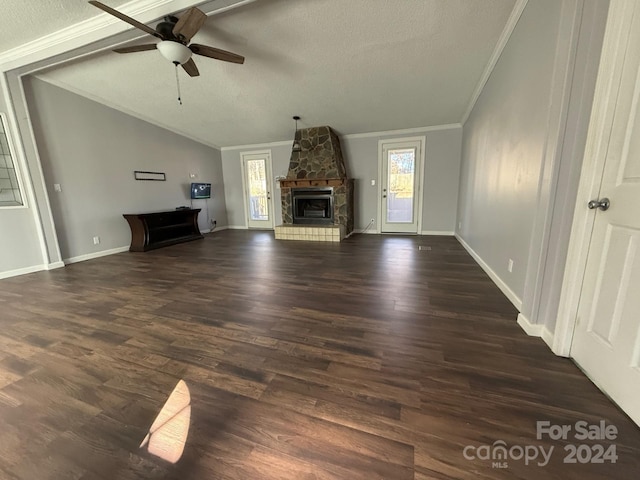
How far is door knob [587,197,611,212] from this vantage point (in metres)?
1.30

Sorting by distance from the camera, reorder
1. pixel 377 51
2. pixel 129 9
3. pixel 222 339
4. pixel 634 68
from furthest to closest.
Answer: pixel 377 51
pixel 129 9
pixel 222 339
pixel 634 68

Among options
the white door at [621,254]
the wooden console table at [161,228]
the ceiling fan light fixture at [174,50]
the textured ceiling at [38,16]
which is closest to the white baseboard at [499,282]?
the white door at [621,254]

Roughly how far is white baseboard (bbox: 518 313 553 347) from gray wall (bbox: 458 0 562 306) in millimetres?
300

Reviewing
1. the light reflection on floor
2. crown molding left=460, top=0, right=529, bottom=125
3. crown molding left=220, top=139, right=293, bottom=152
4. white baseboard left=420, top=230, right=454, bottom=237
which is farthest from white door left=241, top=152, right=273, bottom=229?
the light reflection on floor

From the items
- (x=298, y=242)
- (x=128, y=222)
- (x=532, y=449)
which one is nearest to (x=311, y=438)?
(x=532, y=449)

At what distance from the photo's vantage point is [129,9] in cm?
246

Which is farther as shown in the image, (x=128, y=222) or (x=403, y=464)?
(x=128, y=222)

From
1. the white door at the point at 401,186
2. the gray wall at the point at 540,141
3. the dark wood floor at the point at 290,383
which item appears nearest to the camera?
the dark wood floor at the point at 290,383

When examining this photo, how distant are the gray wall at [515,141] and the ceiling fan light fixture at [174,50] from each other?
2.99 m

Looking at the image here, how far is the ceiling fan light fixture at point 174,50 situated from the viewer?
7.78 ft

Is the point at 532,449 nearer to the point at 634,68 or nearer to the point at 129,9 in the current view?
the point at 634,68

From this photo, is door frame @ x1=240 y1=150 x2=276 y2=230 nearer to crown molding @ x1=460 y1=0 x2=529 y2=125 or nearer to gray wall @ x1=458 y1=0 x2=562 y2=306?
crown molding @ x1=460 y1=0 x2=529 y2=125

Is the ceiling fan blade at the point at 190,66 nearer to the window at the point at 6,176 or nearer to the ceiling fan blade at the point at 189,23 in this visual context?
the ceiling fan blade at the point at 189,23

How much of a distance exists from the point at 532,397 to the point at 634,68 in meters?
1.65
